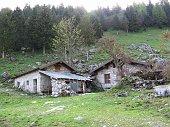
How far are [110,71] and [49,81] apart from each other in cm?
1273

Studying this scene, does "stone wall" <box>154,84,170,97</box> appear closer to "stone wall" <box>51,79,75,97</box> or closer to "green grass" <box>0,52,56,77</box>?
"stone wall" <box>51,79,75,97</box>

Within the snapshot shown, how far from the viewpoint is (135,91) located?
36.2 meters

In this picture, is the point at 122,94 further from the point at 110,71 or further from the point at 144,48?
the point at 144,48

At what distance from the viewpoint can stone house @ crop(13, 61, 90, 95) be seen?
47.7 meters

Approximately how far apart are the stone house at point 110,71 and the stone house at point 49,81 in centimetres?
620

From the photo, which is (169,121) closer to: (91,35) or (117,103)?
(117,103)

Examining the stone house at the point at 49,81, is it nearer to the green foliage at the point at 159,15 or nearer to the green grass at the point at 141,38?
the green grass at the point at 141,38

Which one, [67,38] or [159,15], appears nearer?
[67,38]

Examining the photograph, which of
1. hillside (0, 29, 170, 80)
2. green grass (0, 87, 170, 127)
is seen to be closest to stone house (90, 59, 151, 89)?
hillside (0, 29, 170, 80)

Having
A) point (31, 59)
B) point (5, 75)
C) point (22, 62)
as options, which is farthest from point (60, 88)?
point (31, 59)

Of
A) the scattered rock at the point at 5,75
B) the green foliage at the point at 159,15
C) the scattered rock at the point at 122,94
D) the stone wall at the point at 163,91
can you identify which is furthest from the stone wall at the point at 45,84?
the green foliage at the point at 159,15

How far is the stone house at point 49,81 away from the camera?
156 ft

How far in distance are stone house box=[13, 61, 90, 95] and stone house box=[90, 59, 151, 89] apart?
20.3 feet

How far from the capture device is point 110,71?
59656 mm
